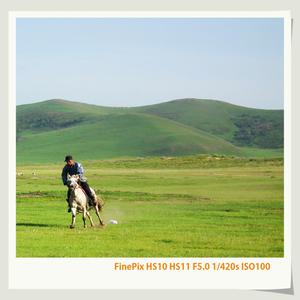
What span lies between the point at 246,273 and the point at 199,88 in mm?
5570

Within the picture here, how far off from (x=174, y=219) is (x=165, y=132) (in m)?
33.0

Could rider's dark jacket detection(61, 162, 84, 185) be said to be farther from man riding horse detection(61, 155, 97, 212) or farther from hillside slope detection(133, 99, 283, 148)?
hillside slope detection(133, 99, 283, 148)

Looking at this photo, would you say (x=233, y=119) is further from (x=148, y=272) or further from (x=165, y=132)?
(x=148, y=272)

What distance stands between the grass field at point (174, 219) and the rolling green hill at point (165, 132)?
44.9 inches

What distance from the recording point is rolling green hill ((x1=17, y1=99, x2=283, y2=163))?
27109 millimetres

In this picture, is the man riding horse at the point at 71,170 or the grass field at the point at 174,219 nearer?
the grass field at the point at 174,219

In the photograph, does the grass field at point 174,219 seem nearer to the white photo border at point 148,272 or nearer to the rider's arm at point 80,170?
the white photo border at point 148,272

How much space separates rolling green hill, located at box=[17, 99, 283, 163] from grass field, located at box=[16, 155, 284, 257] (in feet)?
3.74

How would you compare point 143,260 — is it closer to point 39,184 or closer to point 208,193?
point 208,193

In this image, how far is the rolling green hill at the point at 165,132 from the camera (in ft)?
A: 88.9

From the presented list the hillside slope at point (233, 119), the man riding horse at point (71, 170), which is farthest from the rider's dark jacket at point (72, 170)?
the hillside slope at point (233, 119)

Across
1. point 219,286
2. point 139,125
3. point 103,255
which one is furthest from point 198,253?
point 139,125

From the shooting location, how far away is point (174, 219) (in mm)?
25734

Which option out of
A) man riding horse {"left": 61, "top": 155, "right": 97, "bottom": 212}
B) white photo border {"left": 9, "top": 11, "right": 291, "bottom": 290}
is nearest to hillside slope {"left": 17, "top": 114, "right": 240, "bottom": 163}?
man riding horse {"left": 61, "top": 155, "right": 97, "bottom": 212}
